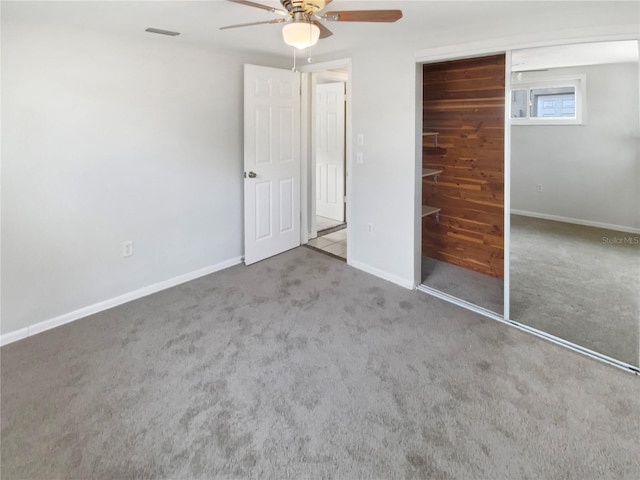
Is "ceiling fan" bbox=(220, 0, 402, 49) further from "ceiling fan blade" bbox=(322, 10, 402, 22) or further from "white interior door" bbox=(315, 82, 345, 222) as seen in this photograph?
"white interior door" bbox=(315, 82, 345, 222)

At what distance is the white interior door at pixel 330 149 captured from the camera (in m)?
5.57

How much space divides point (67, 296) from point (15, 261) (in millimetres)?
445

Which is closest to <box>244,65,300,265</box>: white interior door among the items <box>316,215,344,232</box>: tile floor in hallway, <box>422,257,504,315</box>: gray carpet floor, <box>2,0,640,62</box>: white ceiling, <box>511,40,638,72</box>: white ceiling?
<box>2,0,640,62</box>: white ceiling

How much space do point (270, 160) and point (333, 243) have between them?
4.58ft

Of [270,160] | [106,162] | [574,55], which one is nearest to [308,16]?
[574,55]

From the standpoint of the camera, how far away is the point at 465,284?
11.6ft

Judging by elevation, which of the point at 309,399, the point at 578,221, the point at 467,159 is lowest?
the point at 309,399

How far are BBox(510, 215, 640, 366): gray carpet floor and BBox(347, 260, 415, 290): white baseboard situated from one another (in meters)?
0.90

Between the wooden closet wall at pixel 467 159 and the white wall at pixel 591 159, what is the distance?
60cm

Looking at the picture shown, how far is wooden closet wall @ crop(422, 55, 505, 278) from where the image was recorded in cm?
346

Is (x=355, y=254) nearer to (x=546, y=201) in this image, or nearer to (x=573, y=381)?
(x=546, y=201)

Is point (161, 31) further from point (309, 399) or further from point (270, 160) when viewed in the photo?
point (309, 399)

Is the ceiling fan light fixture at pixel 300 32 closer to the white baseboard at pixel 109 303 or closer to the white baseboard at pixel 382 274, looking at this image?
the white baseboard at pixel 382 274

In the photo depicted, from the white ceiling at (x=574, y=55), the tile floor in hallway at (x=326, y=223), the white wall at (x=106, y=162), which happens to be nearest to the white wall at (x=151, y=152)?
the white wall at (x=106, y=162)
